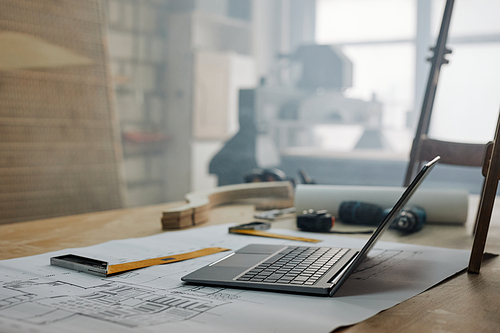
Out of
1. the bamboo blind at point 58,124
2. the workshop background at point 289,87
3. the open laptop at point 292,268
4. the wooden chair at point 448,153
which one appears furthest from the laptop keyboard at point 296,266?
the workshop background at point 289,87

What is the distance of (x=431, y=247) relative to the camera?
0.78 m

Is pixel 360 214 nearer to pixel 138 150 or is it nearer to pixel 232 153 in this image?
pixel 232 153

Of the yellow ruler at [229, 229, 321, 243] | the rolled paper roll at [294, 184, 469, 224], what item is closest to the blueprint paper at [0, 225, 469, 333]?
the yellow ruler at [229, 229, 321, 243]

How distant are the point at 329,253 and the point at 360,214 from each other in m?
0.36

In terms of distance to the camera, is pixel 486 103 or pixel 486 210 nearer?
pixel 486 210

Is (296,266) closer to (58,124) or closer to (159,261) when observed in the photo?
(159,261)

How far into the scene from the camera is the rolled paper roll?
102cm

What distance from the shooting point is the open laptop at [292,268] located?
0.51m

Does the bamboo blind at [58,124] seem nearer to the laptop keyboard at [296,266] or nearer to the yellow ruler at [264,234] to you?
the yellow ruler at [264,234]

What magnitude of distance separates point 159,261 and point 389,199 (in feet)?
1.84

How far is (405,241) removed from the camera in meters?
0.84

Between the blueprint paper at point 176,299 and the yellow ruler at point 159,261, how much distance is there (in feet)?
0.04

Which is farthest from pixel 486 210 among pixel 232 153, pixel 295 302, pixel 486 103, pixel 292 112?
pixel 486 103

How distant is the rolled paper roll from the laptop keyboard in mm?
367
